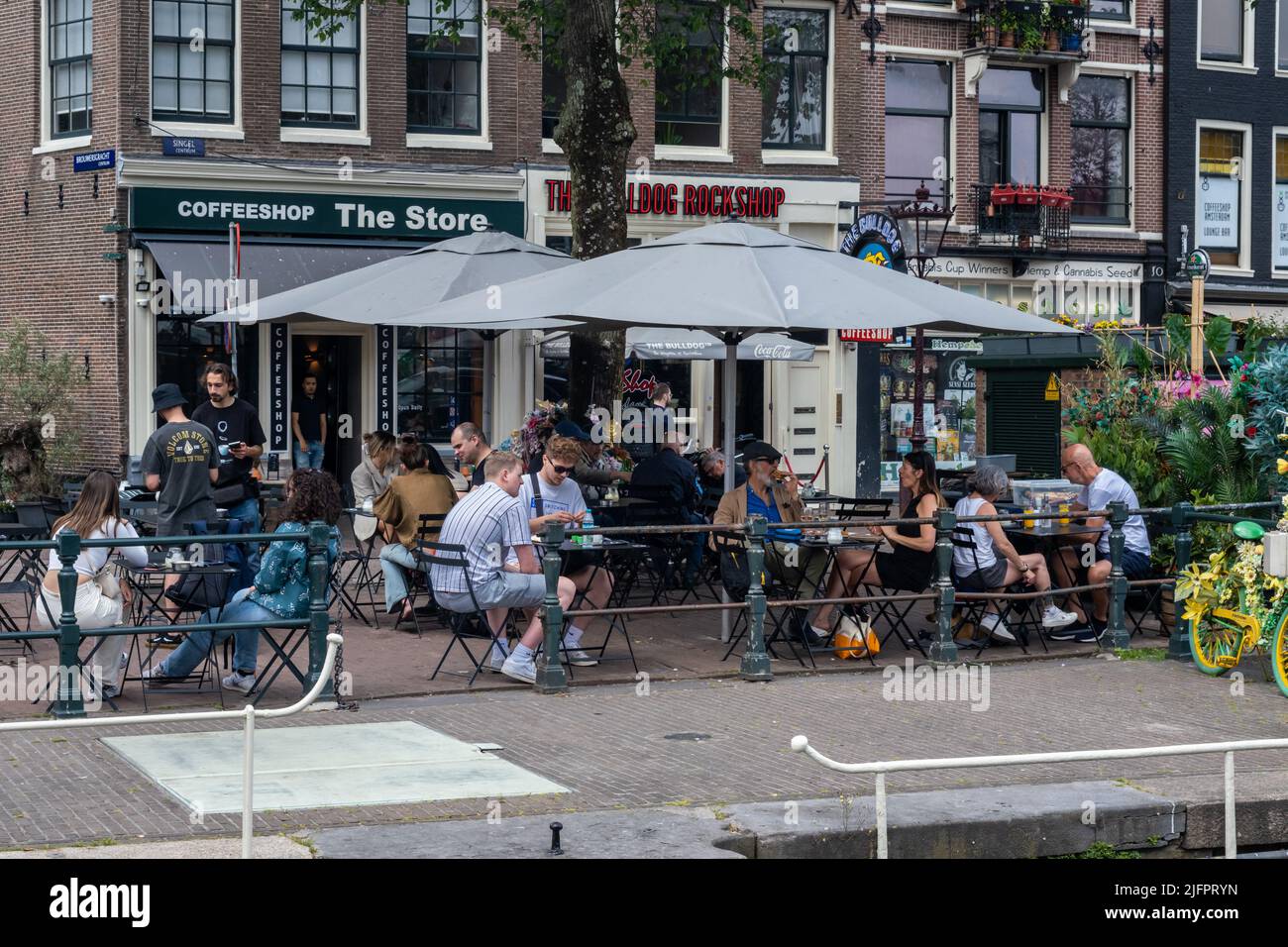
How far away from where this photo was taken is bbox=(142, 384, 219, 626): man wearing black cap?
456 inches

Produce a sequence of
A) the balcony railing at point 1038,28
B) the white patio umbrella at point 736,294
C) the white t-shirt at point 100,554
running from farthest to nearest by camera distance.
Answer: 1. the balcony railing at point 1038,28
2. the white patio umbrella at point 736,294
3. the white t-shirt at point 100,554

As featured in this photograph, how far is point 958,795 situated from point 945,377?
788 inches

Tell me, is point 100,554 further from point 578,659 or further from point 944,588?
point 944,588

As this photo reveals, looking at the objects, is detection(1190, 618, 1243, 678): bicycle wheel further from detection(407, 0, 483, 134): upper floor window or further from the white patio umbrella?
detection(407, 0, 483, 134): upper floor window

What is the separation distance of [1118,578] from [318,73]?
13.7 metres

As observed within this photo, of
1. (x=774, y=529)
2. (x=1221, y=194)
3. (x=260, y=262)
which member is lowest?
(x=774, y=529)

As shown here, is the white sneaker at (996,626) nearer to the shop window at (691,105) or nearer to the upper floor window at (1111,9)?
A: the shop window at (691,105)

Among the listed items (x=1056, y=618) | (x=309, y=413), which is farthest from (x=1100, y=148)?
(x=1056, y=618)

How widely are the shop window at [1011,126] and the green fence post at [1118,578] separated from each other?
660 inches

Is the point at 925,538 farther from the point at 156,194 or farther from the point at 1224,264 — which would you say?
the point at 1224,264

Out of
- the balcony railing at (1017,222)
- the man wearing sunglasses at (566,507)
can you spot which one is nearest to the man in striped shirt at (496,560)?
the man wearing sunglasses at (566,507)

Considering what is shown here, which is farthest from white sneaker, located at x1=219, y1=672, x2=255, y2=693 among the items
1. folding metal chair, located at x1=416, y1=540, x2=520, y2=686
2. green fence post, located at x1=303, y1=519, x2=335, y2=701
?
folding metal chair, located at x1=416, y1=540, x2=520, y2=686

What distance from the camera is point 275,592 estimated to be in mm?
9961

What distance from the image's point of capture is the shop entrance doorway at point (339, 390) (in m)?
22.5
